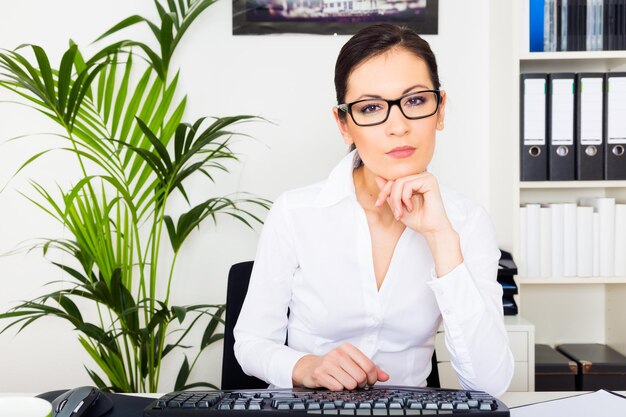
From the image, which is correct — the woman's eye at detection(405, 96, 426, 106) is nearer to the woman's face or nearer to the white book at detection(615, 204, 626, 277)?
the woman's face

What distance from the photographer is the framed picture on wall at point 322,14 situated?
2518 millimetres

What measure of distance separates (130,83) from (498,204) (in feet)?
4.74

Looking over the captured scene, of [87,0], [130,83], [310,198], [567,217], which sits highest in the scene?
[87,0]

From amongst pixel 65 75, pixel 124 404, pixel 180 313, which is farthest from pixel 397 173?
pixel 65 75

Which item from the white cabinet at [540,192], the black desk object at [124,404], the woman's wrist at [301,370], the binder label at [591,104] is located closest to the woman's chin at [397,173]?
the woman's wrist at [301,370]

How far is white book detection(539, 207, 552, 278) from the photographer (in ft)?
7.77

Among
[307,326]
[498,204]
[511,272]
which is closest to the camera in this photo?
[307,326]

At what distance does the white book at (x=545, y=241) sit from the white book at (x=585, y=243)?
3.9 inches

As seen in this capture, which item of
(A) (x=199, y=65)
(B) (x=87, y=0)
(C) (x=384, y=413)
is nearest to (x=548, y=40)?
(A) (x=199, y=65)

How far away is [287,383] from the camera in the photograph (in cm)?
118

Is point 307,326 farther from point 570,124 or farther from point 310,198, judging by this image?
point 570,124

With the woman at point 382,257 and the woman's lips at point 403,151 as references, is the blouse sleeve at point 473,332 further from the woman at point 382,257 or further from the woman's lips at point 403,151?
the woman's lips at point 403,151

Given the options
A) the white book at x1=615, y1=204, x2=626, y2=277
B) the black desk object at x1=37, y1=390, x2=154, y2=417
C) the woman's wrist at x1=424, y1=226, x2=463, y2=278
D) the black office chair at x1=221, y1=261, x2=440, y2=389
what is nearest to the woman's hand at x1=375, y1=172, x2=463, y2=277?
the woman's wrist at x1=424, y1=226, x2=463, y2=278

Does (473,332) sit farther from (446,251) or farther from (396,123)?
(396,123)
